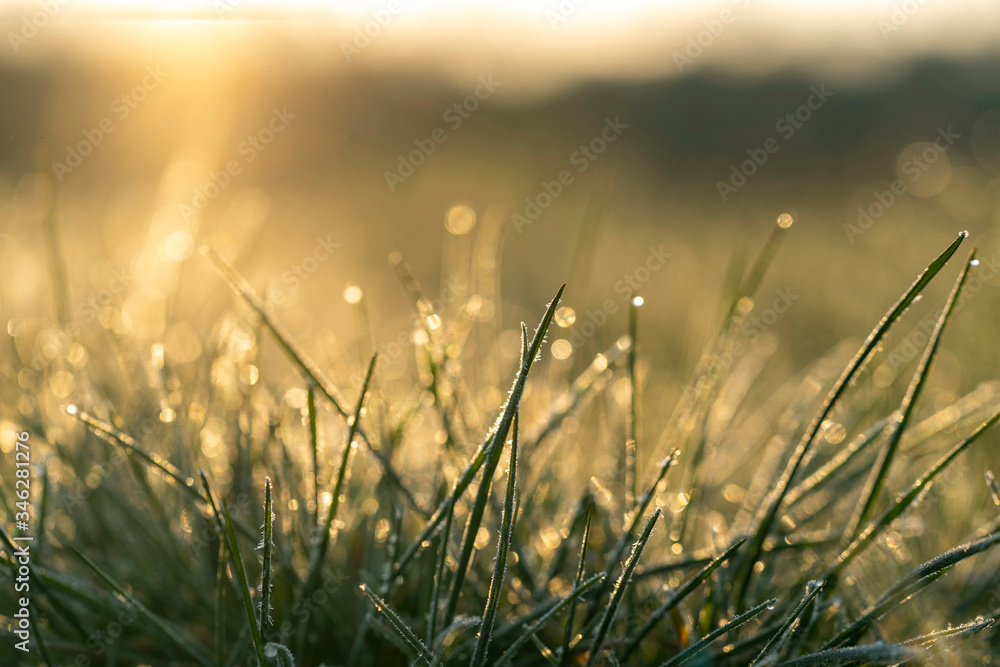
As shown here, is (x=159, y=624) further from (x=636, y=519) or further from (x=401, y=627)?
(x=636, y=519)

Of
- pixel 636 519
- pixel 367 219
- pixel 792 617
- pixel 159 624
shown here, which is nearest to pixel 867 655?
pixel 792 617

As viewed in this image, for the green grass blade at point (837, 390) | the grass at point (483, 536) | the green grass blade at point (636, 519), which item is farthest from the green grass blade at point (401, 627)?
the green grass blade at point (837, 390)

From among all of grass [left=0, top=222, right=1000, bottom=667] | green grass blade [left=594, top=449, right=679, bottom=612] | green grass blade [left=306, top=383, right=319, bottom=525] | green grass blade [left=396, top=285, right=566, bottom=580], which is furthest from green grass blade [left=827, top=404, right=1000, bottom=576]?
green grass blade [left=306, top=383, right=319, bottom=525]

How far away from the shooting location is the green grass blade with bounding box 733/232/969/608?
1.33ft

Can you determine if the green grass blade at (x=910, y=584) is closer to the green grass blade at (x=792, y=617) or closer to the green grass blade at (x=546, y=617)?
the green grass blade at (x=792, y=617)

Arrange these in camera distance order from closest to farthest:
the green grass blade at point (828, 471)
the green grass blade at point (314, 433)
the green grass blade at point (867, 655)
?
the green grass blade at point (867, 655) → the green grass blade at point (314, 433) → the green grass blade at point (828, 471)

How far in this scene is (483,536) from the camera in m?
0.62

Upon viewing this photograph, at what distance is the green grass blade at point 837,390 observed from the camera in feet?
1.33

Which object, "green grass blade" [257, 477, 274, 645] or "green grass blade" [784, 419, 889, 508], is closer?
"green grass blade" [257, 477, 274, 645]

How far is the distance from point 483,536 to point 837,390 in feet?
1.03

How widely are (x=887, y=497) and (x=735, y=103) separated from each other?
9940mm

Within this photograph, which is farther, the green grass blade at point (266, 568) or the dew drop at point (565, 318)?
the dew drop at point (565, 318)

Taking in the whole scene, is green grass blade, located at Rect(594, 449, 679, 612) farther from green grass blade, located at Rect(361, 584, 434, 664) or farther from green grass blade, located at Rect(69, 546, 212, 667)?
green grass blade, located at Rect(69, 546, 212, 667)

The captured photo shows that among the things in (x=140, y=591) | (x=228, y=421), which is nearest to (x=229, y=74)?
(x=228, y=421)
